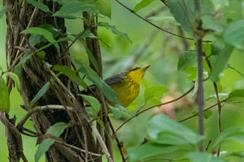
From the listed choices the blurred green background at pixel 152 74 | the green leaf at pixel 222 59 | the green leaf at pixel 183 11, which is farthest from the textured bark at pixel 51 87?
the blurred green background at pixel 152 74

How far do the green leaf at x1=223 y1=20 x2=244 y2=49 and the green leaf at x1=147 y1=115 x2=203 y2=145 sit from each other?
0.13 meters

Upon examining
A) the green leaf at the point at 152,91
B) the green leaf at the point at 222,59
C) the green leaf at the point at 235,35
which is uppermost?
the green leaf at the point at 235,35

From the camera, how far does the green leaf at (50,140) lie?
1.27m

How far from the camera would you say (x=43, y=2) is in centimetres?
145

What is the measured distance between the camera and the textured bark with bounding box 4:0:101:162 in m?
1.42

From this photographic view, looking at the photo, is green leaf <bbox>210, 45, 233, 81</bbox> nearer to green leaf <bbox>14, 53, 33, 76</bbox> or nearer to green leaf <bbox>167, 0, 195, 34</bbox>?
green leaf <bbox>167, 0, 195, 34</bbox>

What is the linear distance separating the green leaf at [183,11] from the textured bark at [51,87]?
279 mm

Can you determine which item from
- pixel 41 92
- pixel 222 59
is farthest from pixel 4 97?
pixel 222 59

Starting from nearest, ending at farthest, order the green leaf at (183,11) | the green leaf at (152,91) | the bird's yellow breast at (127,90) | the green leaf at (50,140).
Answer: the green leaf at (183,11)
the green leaf at (50,140)
the green leaf at (152,91)
the bird's yellow breast at (127,90)

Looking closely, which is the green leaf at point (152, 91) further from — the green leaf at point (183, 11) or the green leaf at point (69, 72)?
the green leaf at point (183, 11)

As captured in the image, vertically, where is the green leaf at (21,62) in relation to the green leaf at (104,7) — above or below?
below

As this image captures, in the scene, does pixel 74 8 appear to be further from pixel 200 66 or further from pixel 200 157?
pixel 200 157

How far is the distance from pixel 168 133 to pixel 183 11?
30cm

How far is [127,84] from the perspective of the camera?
7.36 feet
